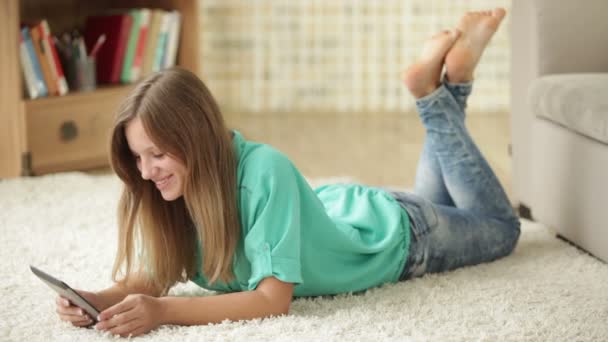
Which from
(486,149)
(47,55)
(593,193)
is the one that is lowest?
(486,149)

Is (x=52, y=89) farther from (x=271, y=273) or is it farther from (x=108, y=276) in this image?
(x=271, y=273)

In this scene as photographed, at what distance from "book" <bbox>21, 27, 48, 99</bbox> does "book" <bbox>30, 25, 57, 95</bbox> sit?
0.03 ft

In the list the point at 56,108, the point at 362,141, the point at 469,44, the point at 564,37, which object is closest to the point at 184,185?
the point at 469,44

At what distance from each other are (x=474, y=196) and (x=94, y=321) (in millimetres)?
787

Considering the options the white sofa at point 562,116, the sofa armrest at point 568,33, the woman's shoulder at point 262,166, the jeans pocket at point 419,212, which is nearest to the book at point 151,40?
the white sofa at point 562,116

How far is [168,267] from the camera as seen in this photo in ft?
4.91

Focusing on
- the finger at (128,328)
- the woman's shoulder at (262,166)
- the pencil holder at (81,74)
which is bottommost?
the finger at (128,328)

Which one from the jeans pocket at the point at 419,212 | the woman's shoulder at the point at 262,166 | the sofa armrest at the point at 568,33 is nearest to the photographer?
the woman's shoulder at the point at 262,166

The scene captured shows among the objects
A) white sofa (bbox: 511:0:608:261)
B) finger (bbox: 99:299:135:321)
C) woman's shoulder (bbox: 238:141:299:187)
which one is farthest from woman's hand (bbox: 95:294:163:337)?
white sofa (bbox: 511:0:608:261)

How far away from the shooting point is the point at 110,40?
3.03 metres

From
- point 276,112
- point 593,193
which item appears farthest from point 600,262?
point 276,112

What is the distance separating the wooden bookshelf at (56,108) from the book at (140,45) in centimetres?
8

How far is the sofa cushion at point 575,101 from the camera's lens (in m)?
1.79

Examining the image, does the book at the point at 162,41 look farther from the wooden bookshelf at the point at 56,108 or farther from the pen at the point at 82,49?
the pen at the point at 82,49
